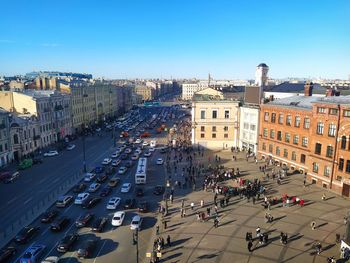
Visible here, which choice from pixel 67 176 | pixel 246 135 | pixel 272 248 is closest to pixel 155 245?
pixel 272 248

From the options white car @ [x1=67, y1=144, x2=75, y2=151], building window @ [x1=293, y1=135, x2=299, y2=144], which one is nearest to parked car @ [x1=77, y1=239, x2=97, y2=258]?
building window @ [x1=293, y1=135, x2=299, y2=144]

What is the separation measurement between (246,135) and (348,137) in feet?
95.8

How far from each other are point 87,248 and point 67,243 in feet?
7.71

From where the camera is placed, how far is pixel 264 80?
94.9m

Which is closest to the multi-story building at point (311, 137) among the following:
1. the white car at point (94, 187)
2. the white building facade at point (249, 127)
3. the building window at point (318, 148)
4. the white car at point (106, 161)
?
the building window at point (318, 148)

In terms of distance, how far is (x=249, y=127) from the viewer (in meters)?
69.2

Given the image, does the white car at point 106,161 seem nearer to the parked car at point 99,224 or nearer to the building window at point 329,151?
the parked car at point 99,224

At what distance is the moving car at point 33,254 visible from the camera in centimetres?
2770

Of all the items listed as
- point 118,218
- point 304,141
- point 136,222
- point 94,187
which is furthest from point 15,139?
point 304,141

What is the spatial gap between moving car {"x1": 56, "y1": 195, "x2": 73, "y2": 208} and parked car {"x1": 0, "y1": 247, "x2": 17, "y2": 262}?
1099 centimetres

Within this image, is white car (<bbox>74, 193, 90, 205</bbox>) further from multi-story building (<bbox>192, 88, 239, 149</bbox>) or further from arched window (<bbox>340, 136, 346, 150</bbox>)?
multi-story building (<bbox>192, 88, 239, 149</bbox>)

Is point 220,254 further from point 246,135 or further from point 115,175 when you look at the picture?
point 246,135

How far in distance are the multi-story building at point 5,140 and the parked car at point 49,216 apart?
28469mm

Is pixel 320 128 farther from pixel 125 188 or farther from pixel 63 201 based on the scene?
pixel 63 201
